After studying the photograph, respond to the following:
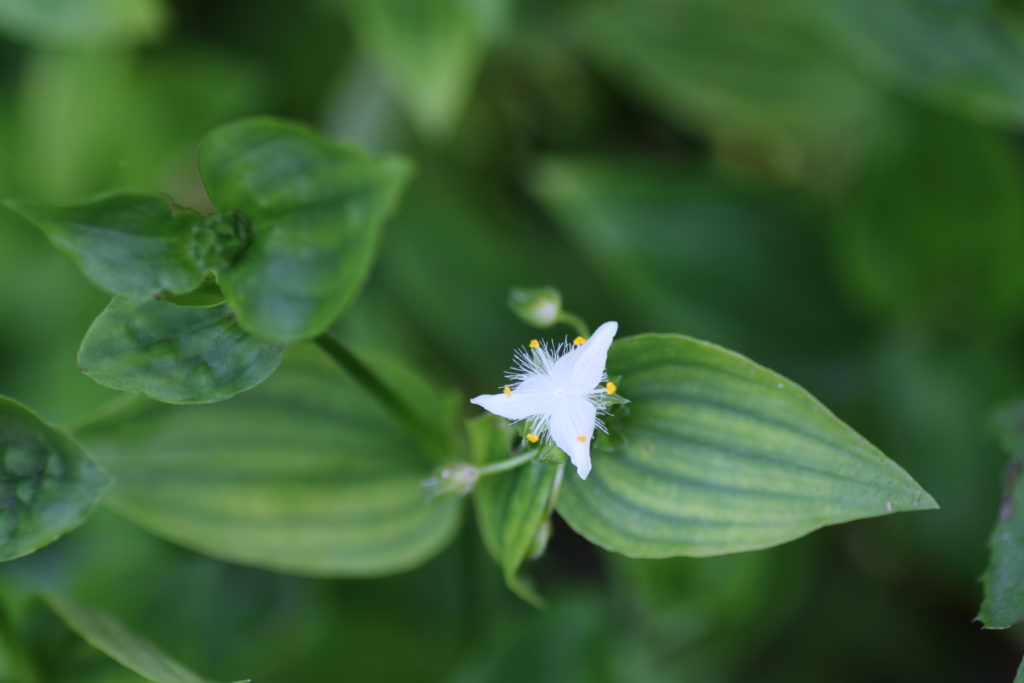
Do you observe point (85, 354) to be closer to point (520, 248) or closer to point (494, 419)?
point (494, 419)

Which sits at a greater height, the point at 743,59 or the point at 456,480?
the point at 743,59

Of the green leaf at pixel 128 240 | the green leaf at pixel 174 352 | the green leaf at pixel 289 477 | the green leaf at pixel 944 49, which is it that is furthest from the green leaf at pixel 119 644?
the green leaf at pixel 944 49

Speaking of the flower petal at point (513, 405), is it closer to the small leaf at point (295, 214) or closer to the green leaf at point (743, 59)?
the small leaf at point (295, 214)

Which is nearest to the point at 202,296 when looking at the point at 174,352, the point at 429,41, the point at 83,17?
the point at 174,352

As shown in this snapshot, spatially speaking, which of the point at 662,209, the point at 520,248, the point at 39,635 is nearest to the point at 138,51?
the point at 520,248

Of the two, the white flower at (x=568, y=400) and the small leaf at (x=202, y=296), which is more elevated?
the white flower at (x=568, y=400)

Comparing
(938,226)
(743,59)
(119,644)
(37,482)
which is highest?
(743,59)

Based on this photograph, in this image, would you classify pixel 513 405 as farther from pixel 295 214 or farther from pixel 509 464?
pixel 295 214
